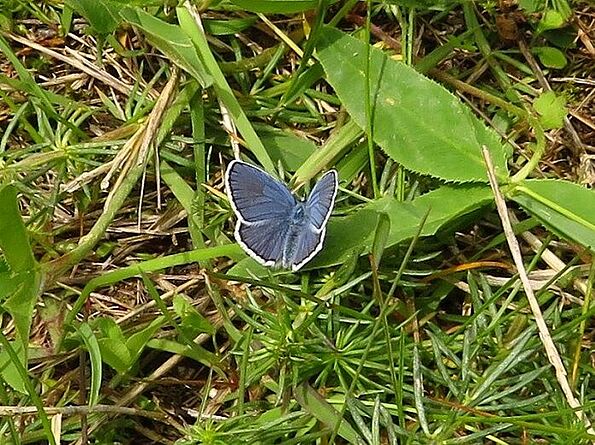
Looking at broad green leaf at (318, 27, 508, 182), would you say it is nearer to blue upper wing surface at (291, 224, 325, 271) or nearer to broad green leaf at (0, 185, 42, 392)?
blue upper wing surface at (291, 224, 325, 271)

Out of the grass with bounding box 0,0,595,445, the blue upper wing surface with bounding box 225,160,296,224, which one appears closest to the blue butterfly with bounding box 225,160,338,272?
the blue upper wing surface with bounding box 225,160,296,224

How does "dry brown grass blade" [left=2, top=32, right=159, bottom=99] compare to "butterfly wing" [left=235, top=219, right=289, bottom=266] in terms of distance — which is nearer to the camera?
"butterfly wing" [left=235, top=219, right=289, bottom=266]

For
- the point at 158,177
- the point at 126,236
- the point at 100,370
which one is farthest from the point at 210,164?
the point at 100,370

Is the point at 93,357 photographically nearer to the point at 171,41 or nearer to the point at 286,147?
the point at 286,147

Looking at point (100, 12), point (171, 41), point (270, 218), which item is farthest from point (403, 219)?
point (100, 12)

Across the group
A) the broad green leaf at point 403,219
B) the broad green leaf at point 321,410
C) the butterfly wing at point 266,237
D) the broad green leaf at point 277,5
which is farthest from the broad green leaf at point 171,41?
the broad green leaf at point 321,410

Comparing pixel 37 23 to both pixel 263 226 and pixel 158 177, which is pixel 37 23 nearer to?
pixel 158 177
